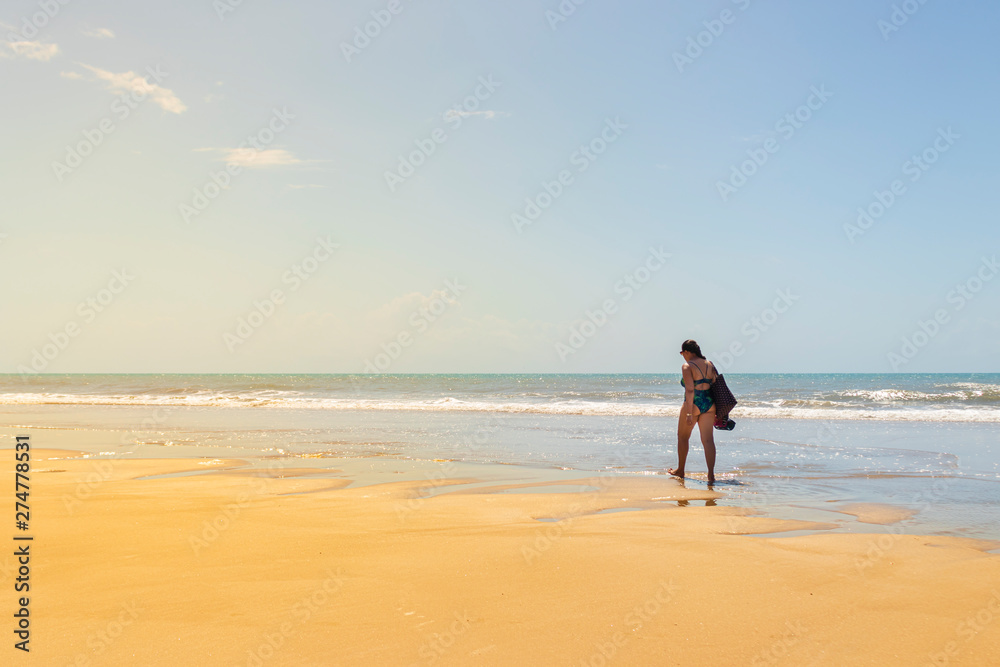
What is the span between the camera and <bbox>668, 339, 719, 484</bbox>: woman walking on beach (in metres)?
8.09

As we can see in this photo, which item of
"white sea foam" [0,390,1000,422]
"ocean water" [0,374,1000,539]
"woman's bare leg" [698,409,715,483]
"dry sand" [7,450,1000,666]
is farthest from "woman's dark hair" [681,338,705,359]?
"white sea foam" [0,390,1000,422]

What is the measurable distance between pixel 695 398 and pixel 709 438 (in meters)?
0.56

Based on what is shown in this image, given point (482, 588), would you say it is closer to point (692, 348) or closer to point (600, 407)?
point (692, 348)

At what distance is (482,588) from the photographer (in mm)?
3541

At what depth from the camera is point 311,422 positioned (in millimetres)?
16328

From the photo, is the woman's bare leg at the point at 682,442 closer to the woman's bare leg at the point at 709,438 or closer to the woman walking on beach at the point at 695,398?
the woman walking on beach at the point at 695,398

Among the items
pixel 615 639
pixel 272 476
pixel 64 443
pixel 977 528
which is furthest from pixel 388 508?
pixel 64 443

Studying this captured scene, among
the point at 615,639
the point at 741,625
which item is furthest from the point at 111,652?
the point at 741,625

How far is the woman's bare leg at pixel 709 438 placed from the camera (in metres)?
7.79

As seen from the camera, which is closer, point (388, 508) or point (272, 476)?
point (388, 508)

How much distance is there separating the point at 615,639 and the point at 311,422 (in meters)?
14.5

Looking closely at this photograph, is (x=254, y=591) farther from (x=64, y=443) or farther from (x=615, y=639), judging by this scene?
(x=64, y=443)

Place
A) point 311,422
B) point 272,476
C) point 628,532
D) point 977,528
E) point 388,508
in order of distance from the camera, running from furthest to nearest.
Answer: point 311,422 < point 272,476 < point 388,508 < point 977,528 < point 628,532

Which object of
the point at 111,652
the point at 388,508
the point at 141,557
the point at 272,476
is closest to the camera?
the point at 111,652
